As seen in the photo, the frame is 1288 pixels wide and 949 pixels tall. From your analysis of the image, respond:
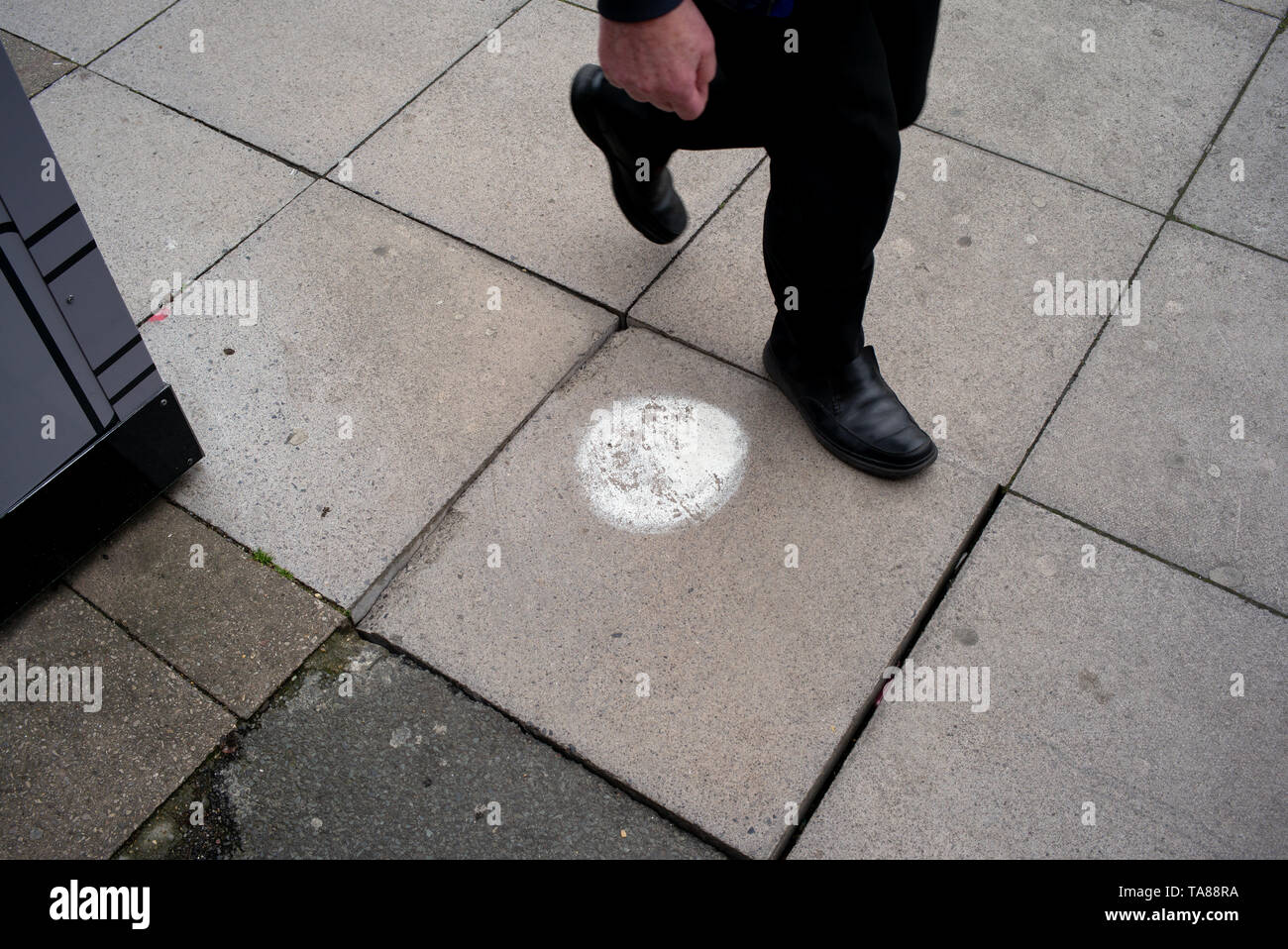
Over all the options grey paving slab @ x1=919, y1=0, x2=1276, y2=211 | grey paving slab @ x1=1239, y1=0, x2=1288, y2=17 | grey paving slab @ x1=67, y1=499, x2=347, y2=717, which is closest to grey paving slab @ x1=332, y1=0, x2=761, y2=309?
grey paving slab @ x1=919, y1=0, x2=1276, y2=211

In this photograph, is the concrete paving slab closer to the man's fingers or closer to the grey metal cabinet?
the man's fingers

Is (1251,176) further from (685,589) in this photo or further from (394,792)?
(394,792)

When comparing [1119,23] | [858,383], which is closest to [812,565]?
[858,383]

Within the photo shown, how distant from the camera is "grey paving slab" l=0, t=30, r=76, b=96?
143 inches

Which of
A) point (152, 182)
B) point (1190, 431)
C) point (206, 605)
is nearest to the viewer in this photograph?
point (206, 605)

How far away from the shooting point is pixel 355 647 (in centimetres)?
241

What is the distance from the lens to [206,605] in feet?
8.03

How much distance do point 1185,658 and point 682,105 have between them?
1.68 meters

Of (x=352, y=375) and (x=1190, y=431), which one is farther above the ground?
(x=352, y=375)

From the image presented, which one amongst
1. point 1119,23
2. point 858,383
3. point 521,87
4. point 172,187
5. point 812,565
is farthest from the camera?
point 1119,23

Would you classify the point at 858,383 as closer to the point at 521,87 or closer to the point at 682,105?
the point at 682,105

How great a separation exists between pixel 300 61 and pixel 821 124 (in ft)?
7.66

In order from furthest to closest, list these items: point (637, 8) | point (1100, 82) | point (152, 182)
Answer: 1. point (1100, 82)
2. point (152, 182)
3. point (637, 8)

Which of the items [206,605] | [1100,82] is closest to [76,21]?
[206,605]
